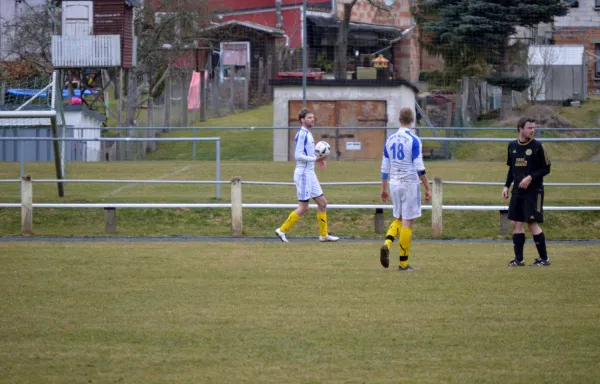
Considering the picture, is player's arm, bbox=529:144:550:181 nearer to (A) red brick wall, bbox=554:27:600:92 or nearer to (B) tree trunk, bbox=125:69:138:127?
(B) tree trunk, bbox=125:69:138:127

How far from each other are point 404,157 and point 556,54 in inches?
1291

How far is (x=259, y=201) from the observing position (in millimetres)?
19891

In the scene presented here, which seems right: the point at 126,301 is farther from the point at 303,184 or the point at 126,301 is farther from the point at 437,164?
the point at 437,164

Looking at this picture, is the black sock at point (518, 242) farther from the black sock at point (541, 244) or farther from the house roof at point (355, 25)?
the house roof at point (355, 25)

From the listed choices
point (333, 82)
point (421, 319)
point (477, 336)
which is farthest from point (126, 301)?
point (333, 82)

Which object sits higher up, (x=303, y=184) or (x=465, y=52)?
(x=465, y=52)

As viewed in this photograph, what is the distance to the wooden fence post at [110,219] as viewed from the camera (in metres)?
17.6

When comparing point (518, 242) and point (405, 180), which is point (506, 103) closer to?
point (518, 242)

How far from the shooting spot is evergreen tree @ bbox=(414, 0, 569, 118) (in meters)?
38.2

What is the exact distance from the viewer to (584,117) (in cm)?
3881

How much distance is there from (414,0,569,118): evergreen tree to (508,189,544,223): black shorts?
2625 cm

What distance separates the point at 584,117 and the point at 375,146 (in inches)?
482

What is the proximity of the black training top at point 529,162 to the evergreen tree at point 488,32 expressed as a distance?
2626 cm

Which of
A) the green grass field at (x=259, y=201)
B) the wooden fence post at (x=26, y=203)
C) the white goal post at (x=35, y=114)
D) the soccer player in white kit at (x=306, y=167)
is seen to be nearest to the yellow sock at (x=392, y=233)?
the soccer player in white kit at (x=306, y=167)
